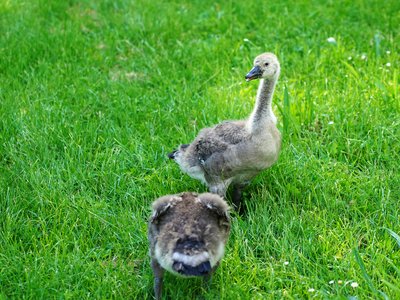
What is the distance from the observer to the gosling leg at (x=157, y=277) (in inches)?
183

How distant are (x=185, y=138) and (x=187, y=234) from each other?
2.23 metres

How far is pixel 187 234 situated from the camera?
433cm

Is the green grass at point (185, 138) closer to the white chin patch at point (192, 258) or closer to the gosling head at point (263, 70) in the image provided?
the white chin patch at point (192, 258)


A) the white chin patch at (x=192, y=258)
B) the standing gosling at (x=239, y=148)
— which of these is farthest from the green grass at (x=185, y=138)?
the white chin patch at (x=192, y=258)

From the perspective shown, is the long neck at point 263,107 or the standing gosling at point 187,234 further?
the long neck at point 263,107

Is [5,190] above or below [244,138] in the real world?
below

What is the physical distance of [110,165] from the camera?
609 centimetres

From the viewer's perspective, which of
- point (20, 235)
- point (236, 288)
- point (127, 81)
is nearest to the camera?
point (236, 288)

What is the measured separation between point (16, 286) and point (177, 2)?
5.74 meters

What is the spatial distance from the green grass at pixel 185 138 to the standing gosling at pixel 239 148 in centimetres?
29

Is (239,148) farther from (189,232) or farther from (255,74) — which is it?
(189,232)

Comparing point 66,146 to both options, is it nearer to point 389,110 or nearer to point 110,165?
point 110,165

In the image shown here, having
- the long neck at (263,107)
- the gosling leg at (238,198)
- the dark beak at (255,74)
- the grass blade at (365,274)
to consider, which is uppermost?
the dark beak at (255,74)

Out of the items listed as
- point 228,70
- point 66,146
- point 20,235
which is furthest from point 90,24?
point 20,235
